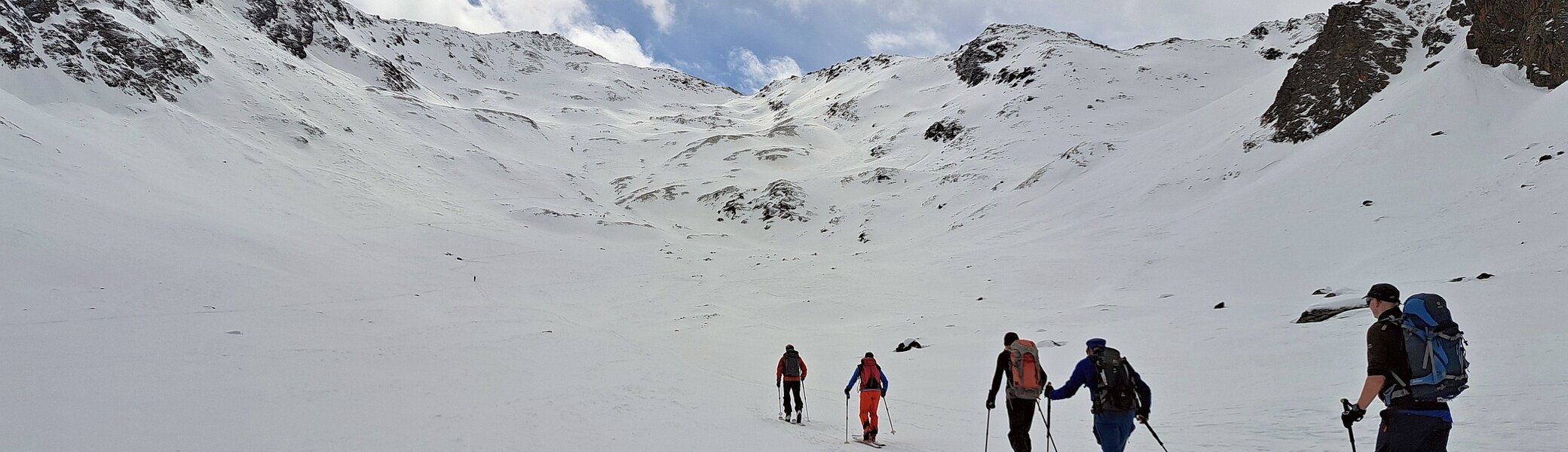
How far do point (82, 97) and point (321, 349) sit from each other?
136 feet

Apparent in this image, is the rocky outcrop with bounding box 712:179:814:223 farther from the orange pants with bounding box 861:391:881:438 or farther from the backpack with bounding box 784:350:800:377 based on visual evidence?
the orange pants with bounding box 861:391:881:438

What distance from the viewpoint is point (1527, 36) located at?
3161 cm

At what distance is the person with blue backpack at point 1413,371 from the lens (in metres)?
4.33

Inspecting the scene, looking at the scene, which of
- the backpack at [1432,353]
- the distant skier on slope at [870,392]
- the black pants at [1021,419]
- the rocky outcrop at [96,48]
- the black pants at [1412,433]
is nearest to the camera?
the backpack at [1432,353]

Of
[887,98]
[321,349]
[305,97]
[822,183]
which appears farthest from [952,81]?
[321,349]

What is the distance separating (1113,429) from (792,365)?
21.3 ft

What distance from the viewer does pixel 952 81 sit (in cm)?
11100

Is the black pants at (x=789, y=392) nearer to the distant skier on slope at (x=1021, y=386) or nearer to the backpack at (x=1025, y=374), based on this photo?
the distant skier on slope at (x=1021, y=386)

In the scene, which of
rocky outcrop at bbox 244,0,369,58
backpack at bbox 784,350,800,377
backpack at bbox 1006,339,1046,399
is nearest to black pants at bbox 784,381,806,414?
backpack at bbox 784,350,800,377

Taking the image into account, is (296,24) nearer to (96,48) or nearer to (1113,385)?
(96,48)

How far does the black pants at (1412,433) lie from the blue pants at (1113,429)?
219 cm

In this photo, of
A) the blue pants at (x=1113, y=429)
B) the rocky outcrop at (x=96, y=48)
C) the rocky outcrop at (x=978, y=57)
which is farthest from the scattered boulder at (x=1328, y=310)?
→ the rocky outcrop at (x=978, y=57)

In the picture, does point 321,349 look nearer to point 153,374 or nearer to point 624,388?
point 153,374

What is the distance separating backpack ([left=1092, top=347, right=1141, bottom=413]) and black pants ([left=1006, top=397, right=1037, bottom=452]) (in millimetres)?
1302
